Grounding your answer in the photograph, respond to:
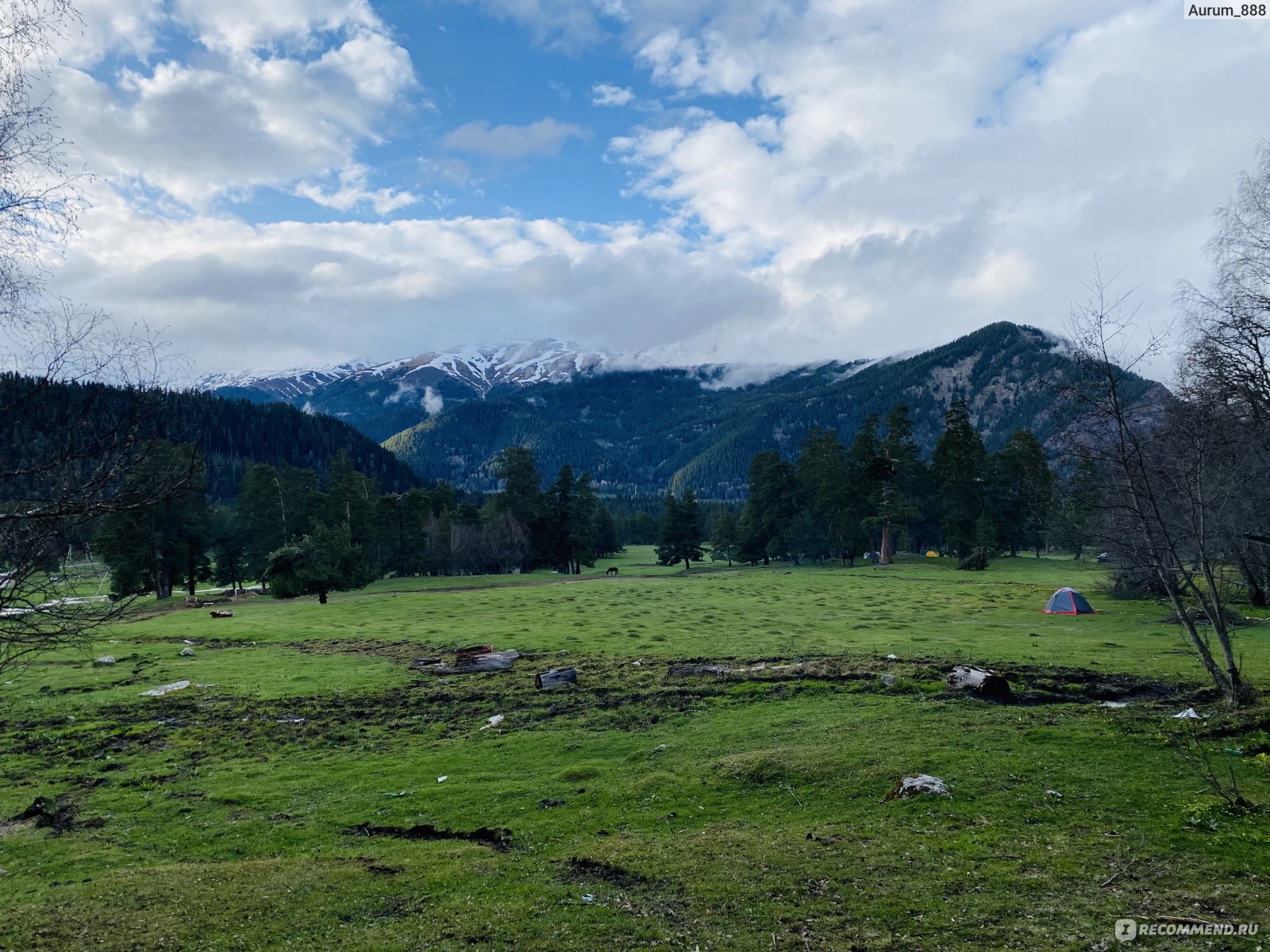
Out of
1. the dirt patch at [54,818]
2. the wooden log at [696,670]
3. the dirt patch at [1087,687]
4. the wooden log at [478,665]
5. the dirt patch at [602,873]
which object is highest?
the dirt patch at [1087,687]

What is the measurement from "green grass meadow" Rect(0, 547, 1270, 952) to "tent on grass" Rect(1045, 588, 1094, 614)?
10995mm

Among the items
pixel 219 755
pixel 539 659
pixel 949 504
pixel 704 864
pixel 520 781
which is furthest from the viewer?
pixel 949 504

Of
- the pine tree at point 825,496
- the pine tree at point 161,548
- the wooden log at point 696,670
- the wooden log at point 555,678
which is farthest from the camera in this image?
the pine tree at point 825,496

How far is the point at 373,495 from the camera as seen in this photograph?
305ft

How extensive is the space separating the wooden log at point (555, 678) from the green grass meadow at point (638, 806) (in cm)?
62

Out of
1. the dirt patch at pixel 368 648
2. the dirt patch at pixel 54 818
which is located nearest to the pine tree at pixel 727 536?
the dirt patch at pixel 368 648

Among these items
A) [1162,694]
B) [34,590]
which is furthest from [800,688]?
[34,590]

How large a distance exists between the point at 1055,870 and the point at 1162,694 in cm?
1408

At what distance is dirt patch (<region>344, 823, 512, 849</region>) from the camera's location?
1234 cm

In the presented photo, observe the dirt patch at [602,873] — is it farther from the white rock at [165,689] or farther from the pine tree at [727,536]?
the pine tree at [727,536]

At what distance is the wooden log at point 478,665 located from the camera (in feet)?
95.8

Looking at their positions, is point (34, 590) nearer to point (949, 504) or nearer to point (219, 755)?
point (219, 755)

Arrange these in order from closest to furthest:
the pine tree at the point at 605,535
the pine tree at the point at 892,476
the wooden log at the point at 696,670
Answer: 1. the wooden log at the point at 696,670
2. the pine tree at the point at 892,476
3. the pine tree at the point at 605,535

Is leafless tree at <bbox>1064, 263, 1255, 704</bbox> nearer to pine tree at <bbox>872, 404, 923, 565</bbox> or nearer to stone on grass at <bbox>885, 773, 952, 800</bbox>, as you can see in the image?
stone on grass at <bbox>885, 773, 952, 800</bbox>
